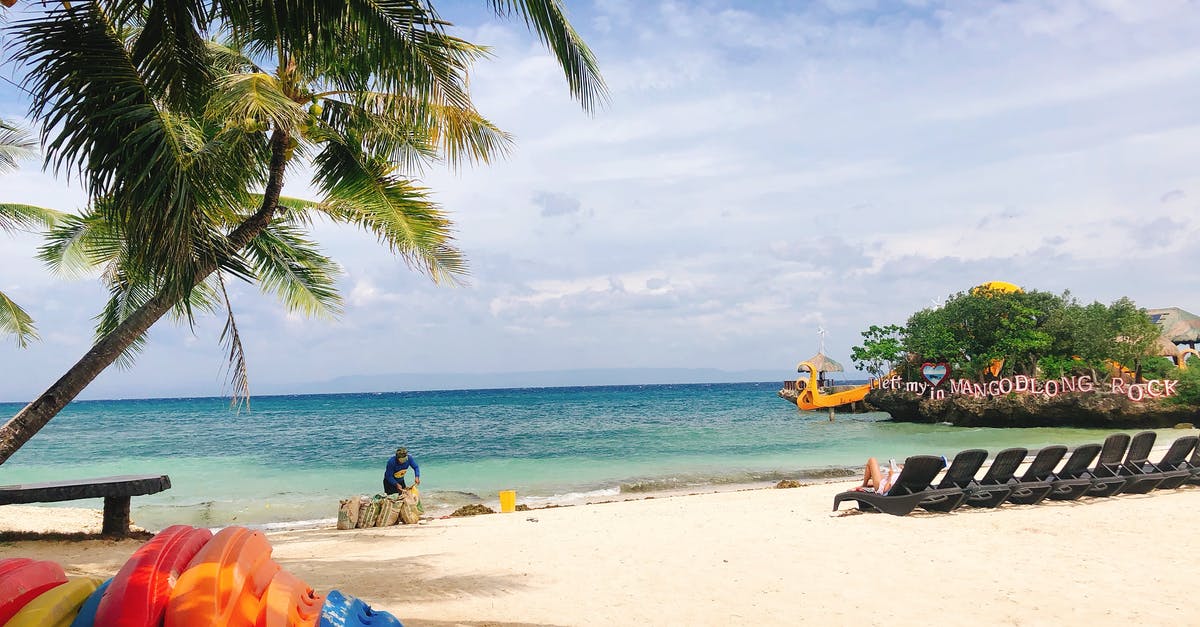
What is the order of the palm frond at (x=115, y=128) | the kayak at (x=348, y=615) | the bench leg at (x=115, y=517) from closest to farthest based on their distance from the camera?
the kayak at (x=348, y=615)
the palm frond at (x=115, y=128)
the bench leg at (x=115, y=517)

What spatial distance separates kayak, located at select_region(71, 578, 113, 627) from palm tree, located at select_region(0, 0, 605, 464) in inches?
129

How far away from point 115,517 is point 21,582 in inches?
344

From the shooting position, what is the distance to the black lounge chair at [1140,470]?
9.84m

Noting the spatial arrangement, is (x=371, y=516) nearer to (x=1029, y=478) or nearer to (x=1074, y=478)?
(x=1029, y=478)

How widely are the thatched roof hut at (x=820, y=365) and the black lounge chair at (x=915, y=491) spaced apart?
43971mm

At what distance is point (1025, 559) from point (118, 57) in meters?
7.91

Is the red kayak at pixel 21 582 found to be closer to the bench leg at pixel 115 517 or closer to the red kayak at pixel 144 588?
the red kayak at pixel 144 588

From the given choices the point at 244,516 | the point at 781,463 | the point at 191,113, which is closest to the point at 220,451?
the point at 244,516

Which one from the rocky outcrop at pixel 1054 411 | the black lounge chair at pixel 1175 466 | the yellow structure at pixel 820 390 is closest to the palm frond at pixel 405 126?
the black lounge chair at pixel 1175 466

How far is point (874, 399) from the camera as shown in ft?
149

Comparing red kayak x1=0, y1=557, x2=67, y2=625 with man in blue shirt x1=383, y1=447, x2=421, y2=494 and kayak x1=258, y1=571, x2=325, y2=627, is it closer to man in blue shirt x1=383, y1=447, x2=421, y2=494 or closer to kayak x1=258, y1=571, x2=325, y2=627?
kayak x1=258, y1=571, x2=325, y2=627

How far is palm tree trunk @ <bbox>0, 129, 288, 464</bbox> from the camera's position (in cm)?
601

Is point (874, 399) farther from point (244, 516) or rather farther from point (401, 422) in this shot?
point (244, 516)

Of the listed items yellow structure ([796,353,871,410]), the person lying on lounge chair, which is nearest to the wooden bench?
the person lying on lounge chair
